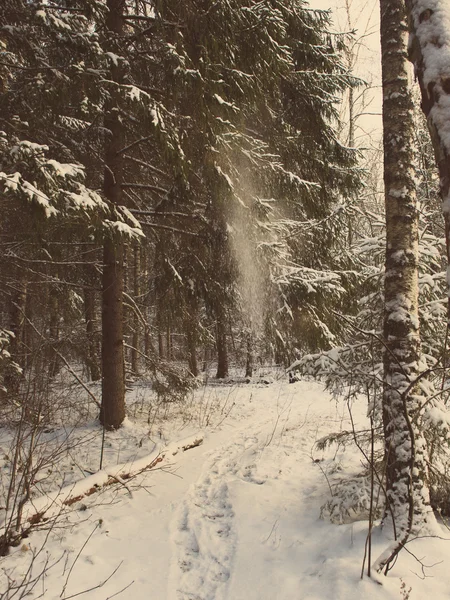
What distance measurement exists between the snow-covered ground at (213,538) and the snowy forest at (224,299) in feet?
0.09

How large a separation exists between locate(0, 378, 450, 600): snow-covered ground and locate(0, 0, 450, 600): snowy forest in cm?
3

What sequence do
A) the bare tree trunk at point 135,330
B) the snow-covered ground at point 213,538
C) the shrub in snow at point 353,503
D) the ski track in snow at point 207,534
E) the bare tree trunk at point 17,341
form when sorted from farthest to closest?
the bare tree trunk at point 135,330
the bare tree trunk at point 17,341
the shrub in snow at point 353,503
the ski track in snow at point 207,534
the snow-covered ground at point 213,538

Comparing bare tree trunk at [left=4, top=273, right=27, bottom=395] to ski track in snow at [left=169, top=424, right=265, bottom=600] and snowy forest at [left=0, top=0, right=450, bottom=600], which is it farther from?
ski track in snow at [left=169, top=424, right=265, bottom=600]

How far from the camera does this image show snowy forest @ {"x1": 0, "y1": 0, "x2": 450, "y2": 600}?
3385 mm

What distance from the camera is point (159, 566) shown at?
11.7ft

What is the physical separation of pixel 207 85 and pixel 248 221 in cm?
226

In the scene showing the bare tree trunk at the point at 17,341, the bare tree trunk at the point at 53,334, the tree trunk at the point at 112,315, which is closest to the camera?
the bare tree trunk at the point at 53,334

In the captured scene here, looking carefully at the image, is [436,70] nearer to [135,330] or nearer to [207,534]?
[207,534]

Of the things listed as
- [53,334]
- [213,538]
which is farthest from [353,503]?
[53,334]

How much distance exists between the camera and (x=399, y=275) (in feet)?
12.3

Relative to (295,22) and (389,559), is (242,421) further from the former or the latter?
(295,22)

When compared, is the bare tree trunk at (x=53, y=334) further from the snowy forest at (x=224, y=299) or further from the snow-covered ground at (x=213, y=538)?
the snow-covered ground at (x=213, y=538)

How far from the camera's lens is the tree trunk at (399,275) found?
3588 millimetres

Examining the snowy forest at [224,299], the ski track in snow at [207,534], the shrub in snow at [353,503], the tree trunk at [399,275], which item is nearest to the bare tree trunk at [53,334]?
the snowy forest at [224,299]
